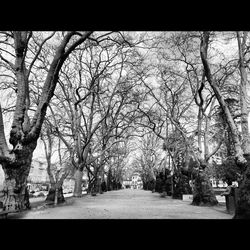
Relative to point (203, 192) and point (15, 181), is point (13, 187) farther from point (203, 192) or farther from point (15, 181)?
point (203, 192)

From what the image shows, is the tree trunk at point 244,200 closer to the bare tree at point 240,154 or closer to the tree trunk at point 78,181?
the bare tree at point 240,154

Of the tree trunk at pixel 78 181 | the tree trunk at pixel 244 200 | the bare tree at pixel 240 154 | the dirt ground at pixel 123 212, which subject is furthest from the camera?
the tree trunk at pixel 78 181

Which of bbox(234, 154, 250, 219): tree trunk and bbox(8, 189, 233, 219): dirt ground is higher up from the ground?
bbox(234, 154, 250, 219): tree trunk

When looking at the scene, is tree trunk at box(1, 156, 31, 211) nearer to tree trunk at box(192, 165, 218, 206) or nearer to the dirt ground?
the dirt ground

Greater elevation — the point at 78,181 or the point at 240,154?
the point at 240,154

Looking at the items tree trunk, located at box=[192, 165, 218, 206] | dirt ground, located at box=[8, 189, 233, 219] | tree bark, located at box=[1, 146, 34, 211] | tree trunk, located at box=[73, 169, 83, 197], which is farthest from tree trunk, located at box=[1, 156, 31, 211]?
tree trunk, located at box=[73, 169, 83, 197]

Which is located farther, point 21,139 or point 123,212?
point 123,212

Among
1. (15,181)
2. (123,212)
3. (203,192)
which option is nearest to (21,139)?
(15,181)

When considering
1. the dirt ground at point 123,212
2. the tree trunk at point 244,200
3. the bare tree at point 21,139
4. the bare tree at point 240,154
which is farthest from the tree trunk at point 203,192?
the bare tree at point 21,139

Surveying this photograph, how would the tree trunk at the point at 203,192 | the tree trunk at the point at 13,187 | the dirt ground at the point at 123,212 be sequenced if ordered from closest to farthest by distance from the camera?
the tree trunk at the point at 13,187 → the dirt ground at the point at 123,212 → the tree trunk at the point at 203,192

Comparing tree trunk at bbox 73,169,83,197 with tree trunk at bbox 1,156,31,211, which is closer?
tree trunk at bbox 1,156,31,211

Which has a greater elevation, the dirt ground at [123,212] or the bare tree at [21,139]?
the bare tree at [21,139]

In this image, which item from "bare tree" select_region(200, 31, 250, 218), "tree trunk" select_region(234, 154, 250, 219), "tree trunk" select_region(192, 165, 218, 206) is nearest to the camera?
"tree trunk" select_region(234, 154, 250, 219)
